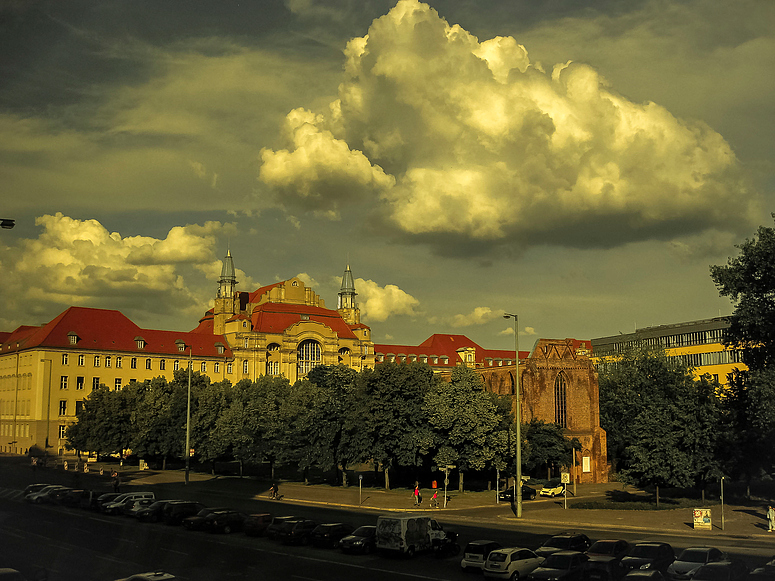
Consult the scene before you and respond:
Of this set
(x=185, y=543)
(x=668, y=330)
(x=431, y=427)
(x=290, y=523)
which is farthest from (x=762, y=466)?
(x=668, y=330)

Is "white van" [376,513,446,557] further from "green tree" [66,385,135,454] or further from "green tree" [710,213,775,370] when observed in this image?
"green tree" [66,385,135,454]

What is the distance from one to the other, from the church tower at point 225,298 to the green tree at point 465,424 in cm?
9807

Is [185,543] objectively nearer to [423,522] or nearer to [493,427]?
[423,522]

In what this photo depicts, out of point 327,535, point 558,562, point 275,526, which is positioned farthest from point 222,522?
point 558,562

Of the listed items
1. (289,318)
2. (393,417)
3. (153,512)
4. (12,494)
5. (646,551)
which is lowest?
(12,494)

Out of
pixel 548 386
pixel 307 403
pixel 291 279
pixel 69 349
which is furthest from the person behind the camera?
pixel 291 279

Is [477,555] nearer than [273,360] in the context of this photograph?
Yes

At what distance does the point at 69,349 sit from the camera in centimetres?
12450

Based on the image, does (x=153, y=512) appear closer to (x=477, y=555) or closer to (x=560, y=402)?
(x=477, y=555)

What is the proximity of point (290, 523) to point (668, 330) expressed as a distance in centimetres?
12881

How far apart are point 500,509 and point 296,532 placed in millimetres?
22883

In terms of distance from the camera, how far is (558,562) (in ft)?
87.8

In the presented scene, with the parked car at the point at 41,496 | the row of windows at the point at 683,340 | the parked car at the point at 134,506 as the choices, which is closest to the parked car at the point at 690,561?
the parked car at the point at 134,506

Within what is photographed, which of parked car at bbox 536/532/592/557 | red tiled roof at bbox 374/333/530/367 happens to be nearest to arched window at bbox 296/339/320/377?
red tiled roof at bbox 374/333/530/367
